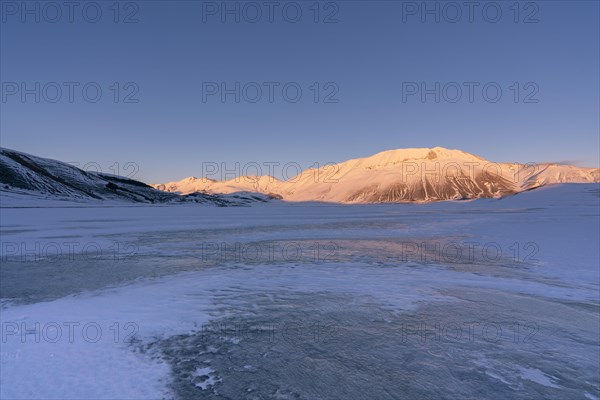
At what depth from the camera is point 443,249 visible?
14117 mm

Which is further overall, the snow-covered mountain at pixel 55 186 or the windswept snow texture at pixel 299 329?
the snow-covered mountain at pixel 55 186

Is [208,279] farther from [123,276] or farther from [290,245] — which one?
[290,245]

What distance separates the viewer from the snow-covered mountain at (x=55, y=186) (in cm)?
11291

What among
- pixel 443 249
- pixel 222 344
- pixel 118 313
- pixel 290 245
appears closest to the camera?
pixel 222 344

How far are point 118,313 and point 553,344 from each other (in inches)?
266

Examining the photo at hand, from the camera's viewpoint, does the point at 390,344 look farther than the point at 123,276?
No

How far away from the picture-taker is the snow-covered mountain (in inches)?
4445

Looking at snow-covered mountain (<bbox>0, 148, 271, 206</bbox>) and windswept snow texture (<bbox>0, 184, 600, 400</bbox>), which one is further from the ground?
snow-covered mountain (<bbox>0, 148, 271, 206</bbox>)

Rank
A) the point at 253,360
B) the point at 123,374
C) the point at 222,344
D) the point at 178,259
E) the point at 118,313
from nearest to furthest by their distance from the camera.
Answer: the point at 123,374, the point at 253,360, the point at 222,344, the point at 118,313, the point at 178,259

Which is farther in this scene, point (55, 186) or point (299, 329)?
point (55, 186)

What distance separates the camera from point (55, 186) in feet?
443

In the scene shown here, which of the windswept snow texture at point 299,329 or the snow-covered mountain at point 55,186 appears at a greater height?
the snow-covered mountain at point 55,186

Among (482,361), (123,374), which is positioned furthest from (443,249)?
(123,374)

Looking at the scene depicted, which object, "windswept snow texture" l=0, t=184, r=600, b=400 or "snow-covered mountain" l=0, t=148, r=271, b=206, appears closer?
"windswept snow texture" l=0, t=184, r=600, b=400
